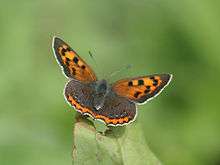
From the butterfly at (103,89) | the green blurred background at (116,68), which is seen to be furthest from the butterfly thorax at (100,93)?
the green blurred background at (116,68)

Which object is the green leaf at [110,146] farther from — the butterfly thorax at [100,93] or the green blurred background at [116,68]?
the green blurred background at [116,68]

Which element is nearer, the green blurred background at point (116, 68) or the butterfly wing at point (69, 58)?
the butterfly wing at point (69, 58)

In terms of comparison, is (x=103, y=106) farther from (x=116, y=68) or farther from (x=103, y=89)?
(x=116, y=68)

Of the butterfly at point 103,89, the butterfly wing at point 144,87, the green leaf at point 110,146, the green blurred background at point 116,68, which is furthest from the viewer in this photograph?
the green blurred background at point 116,68

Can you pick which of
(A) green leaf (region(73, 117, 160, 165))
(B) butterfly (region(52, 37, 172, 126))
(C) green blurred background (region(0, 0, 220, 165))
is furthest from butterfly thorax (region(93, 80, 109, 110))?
(C) green blurred background (region(0, 0, 220, 165))

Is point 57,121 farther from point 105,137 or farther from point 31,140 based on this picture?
point 105,137

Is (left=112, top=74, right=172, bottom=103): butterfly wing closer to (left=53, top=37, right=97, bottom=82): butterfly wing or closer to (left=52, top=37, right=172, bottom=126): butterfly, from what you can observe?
(left=52, top=37, right=172, bottom=126): butterfly

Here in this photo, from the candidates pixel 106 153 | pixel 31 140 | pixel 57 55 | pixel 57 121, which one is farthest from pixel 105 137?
pixel 57 121
